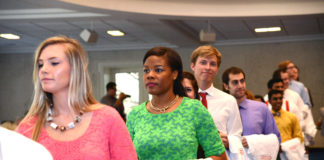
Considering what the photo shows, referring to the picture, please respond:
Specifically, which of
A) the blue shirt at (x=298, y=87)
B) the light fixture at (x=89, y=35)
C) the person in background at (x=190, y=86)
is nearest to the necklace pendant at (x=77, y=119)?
the person in background at (x=190, y=86)

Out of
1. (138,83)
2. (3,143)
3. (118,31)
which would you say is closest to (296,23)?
(118,31)

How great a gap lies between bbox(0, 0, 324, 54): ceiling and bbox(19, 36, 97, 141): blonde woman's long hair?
4.66 meters

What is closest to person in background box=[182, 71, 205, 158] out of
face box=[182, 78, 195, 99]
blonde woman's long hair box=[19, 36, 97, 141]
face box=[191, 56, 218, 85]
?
face box=[182, 78, 195, 99]

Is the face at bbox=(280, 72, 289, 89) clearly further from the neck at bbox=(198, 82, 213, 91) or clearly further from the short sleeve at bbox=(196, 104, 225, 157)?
the short sleeve at bbox=(196, 104, 225, 157)

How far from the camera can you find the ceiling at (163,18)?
295 inches

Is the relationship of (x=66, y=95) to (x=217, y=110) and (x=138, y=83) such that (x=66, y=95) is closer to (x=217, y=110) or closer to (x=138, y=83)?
(x=217, y=110)

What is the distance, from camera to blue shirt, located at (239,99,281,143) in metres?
3.79

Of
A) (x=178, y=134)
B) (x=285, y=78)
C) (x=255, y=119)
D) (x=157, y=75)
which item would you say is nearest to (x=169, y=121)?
(x=178, y=134)

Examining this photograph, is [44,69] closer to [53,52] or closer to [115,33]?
[53,52]

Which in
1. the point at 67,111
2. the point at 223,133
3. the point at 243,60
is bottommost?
the point at 223,133

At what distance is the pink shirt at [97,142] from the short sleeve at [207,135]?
577 mm

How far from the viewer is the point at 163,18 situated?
8.12 metres

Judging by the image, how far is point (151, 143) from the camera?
2.39m

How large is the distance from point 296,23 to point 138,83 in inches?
174
